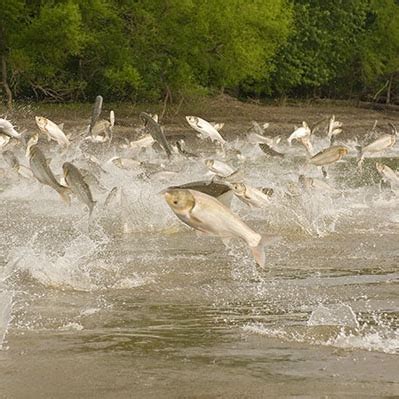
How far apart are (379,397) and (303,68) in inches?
1503

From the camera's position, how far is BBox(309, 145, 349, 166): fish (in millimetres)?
13906

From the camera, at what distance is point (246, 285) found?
9.34 metres

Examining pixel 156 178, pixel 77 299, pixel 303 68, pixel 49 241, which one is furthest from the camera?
pixel 303 68

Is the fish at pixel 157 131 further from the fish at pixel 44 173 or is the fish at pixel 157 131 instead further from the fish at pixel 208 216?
the fish at pixel 208 216

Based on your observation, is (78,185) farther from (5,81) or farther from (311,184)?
(5,81)

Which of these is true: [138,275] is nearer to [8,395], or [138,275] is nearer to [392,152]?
[8,395]

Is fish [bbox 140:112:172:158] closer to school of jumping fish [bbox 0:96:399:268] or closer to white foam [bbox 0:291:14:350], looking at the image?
school of jumping fish [bbox 0:96:399:268]

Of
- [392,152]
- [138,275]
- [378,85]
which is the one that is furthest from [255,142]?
[378,85]

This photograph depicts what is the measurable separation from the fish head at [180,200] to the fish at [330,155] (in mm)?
7709

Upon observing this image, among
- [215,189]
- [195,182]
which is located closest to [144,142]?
[195,182]

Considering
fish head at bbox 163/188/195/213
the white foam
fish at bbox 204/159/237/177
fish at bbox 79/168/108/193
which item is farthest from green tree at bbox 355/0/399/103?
fish head at bbox 163/188/195/213

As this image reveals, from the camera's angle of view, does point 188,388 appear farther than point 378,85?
No

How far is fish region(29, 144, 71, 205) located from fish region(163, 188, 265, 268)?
380 centimetres

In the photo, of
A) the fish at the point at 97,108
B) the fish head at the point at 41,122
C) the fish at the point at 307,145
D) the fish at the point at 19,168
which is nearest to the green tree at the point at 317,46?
the fish at the point at 307,145
